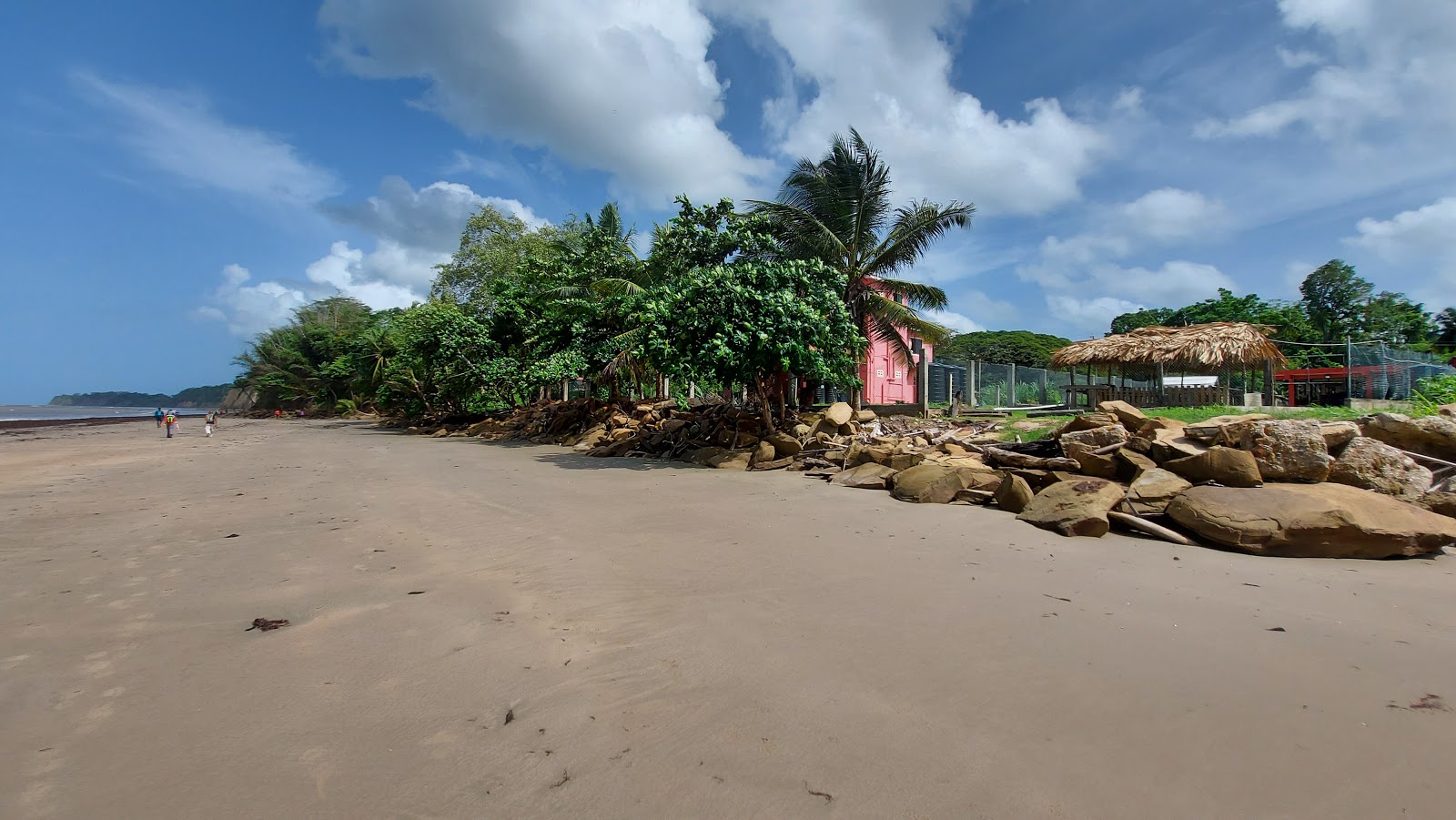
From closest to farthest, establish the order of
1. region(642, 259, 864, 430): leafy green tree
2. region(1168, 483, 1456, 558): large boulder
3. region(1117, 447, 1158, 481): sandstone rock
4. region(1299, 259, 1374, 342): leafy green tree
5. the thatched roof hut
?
region(1168, 483, 1456, 558): large boulder < region(1117, 447, 1158, 481): sandstone rock < region(642, 259, 864, 430): leafy green tree < the thatched roof hut < region(1299, 259, 1374, 342): leafy green tree

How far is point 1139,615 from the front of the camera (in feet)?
11.8

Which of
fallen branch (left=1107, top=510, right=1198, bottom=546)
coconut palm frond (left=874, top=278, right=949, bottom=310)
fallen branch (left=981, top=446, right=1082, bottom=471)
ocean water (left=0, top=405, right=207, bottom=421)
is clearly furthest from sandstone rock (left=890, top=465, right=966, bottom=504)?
ocean water (left=0, top=405, right=207, bottom=421)

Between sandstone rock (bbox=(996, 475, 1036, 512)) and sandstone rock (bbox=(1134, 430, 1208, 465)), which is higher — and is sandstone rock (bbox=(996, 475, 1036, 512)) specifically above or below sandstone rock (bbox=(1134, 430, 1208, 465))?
below

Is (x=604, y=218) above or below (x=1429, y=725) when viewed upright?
above

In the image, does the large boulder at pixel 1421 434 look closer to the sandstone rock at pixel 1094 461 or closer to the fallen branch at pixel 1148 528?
the sandstone rock at pixel 1094 461

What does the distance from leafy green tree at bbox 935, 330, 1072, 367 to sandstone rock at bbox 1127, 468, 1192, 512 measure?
3859 cm

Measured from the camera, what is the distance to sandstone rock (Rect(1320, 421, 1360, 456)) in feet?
20.5

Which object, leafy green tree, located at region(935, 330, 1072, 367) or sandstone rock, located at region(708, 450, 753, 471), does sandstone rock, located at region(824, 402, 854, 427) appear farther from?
leafy green tree, located at region(935, 330, 1072, 367)

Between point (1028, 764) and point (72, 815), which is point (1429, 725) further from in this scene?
point (72, 815)

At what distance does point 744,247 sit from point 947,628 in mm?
13111

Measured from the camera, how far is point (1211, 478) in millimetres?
6188

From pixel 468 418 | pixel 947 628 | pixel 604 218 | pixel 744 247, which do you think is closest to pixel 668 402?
pixel 744 247

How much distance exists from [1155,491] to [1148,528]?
71 cm

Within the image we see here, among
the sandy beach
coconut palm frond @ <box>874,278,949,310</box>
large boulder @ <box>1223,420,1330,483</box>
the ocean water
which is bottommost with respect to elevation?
the sandy beach
